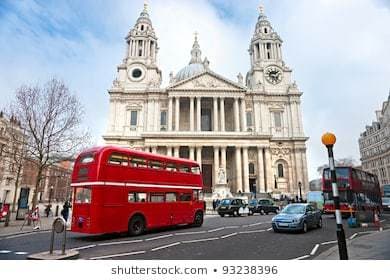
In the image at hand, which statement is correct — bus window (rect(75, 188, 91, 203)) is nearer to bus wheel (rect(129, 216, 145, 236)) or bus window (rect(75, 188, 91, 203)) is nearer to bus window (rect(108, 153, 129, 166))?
bus window (rect(108, 153, 129, 166))

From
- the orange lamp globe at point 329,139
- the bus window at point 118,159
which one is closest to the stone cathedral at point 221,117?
the bus window at point 118,159

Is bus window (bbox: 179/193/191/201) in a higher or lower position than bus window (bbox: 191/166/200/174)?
lower

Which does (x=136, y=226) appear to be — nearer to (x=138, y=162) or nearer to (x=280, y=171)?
(x=138, y=162)

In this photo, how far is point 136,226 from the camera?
34.9ft

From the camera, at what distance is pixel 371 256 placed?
5.21m

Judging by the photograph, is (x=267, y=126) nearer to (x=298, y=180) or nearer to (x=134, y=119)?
(x=298, y=180)

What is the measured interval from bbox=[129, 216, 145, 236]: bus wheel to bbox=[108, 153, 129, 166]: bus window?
2.36 metres

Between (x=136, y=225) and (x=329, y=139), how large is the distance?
8.21 meters

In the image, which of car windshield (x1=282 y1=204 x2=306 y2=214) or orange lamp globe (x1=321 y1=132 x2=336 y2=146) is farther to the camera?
car windshield (x1=282 y1=204 x2=306 y2=214)

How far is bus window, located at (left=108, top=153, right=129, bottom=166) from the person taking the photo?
9.61m

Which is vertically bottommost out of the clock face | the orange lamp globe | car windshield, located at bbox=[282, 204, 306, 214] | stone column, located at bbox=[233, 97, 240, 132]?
car windshield, located at bbox=[282, 204, 306, 214]

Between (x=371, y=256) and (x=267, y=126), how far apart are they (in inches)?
1612

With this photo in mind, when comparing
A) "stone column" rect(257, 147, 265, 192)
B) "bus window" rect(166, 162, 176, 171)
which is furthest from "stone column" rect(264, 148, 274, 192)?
"bus window" rect(166, 162, 176, 171)

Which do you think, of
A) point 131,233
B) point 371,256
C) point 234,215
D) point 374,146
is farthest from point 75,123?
point 374,146
